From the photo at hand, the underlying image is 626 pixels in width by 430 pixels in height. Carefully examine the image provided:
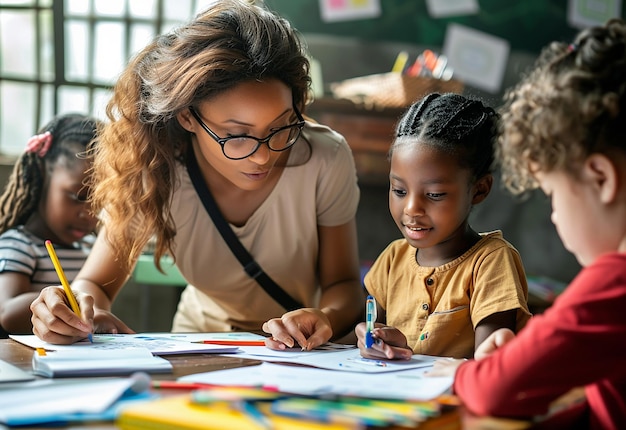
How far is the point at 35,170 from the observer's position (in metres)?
2.28

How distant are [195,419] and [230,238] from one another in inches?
43.1

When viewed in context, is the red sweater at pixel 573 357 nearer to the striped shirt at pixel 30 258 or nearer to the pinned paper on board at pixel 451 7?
the striped shirt at pixel 30 258

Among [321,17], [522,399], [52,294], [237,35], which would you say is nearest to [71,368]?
[52,294]

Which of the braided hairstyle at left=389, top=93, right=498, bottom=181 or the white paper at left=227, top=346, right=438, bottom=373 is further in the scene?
the braided hairstyle at left=389, top=93, right=498, bottom=181

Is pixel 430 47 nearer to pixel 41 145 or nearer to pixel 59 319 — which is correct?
pixel 41 145

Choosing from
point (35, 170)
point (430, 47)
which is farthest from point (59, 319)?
point (430, 47)

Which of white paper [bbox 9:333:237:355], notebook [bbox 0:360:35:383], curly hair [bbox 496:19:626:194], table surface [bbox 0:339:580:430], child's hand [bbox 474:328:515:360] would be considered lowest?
white paper [bbox 9:333:237:355]

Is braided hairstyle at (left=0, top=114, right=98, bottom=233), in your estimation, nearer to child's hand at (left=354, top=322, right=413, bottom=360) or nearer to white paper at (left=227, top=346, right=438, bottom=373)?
white paper at (left=227, top=346, right=438, bottom=373)

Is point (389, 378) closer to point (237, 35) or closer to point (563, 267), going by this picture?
point (237, 35)

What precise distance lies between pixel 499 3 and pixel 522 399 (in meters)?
3.70

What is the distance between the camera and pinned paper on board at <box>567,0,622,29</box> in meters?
4.36

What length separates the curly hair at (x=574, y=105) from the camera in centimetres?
93

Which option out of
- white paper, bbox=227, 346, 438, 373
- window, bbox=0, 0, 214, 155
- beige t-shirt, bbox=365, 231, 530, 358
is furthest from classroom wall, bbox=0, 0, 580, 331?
white paper, bbox=227, 346, 438, 373

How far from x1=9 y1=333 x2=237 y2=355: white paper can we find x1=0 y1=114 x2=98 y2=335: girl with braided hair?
676 mm
